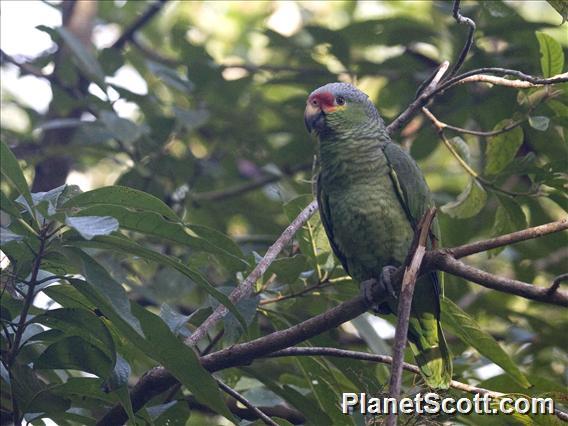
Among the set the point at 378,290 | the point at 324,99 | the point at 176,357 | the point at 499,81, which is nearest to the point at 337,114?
the point at 324,99

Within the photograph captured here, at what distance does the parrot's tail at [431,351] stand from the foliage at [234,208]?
0.32ft

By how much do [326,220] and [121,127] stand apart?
1192 millimetres

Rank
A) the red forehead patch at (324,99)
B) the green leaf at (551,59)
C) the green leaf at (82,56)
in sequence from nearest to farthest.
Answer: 1. the green leaf at (551,59)
2. the red forehead patch at (324,99)
3. the green leaf at (82,56)

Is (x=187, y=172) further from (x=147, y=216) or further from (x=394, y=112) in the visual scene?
(x=147, y=216)

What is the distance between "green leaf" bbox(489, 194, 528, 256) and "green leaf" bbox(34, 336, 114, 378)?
1445mm

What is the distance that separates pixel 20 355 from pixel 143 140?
1.97m

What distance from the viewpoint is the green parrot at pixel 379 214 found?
2.91 m

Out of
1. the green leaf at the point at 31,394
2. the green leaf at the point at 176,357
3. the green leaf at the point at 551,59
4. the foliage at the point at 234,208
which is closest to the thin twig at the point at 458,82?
the green leaf at the point at 551,59

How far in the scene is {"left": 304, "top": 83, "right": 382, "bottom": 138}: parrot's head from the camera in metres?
3.22


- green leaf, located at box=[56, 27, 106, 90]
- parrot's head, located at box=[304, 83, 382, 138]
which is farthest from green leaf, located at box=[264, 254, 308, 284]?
green leaf, located at box=[56, 27, 106, 90]

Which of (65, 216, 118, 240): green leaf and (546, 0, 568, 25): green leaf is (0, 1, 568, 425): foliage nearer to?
(65, 216, 118, 240): green leaf

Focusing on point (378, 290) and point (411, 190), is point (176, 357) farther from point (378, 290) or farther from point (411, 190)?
point (411, 190)

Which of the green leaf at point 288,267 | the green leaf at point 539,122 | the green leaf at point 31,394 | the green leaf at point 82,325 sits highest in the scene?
the green leaf at point 539,122

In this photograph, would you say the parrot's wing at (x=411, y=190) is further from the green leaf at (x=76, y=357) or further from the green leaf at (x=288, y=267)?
the green leaf at (x=76, y=357)
